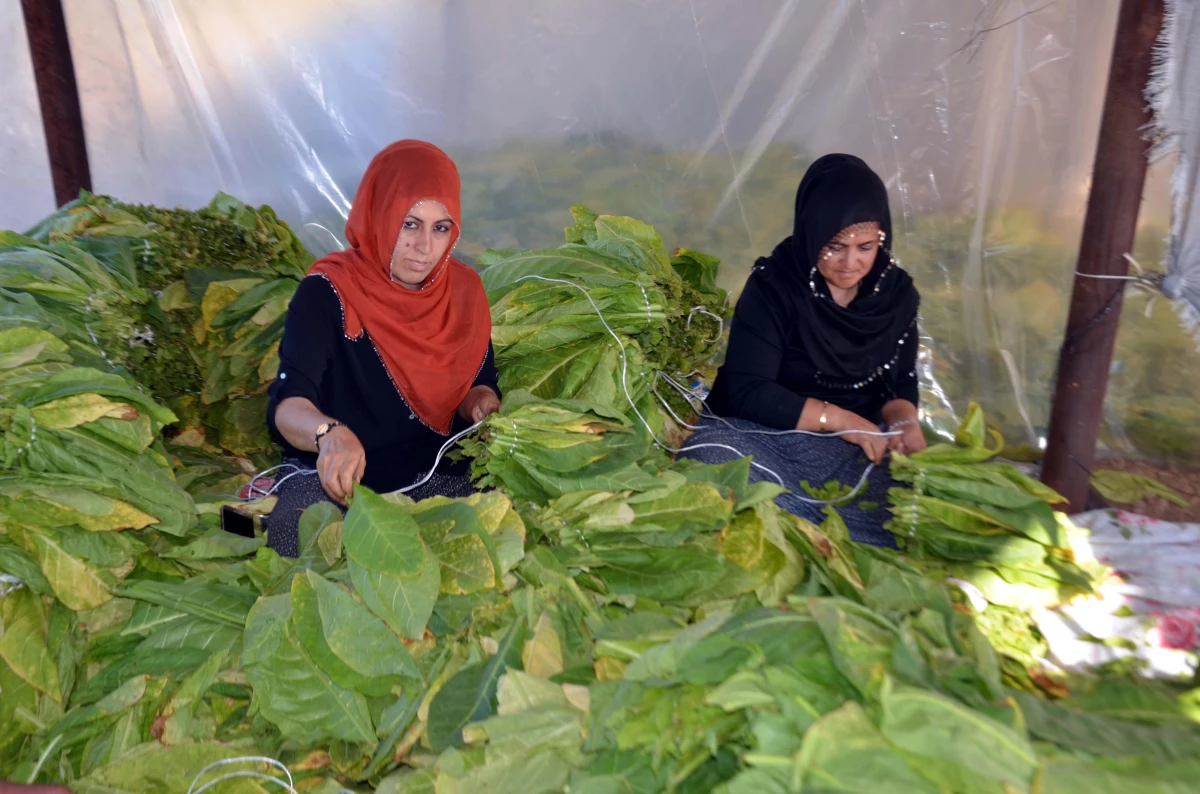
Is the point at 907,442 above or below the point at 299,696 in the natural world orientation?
above

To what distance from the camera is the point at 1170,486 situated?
3160 millimetres

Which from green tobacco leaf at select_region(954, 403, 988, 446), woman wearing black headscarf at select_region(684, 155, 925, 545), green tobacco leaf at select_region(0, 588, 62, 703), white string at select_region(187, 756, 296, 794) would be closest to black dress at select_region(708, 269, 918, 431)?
woman wearing black headscarf at select_region(684, 155, 925, 545)

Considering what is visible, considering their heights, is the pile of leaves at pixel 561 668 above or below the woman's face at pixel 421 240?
below

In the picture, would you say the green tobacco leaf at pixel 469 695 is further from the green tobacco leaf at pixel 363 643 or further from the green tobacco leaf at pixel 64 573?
the green tobacco leaf at pixel 64 573

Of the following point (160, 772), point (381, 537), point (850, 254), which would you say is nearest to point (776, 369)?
point (850, 254)

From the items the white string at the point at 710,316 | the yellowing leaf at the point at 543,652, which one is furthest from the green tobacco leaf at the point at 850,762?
the white string at the point at 710,316

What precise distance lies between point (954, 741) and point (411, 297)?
1.83 metres

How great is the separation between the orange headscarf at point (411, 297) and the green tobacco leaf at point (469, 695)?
41.8 inches

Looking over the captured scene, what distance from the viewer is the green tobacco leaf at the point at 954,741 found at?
983 mm

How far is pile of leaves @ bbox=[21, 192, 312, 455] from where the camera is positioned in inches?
110

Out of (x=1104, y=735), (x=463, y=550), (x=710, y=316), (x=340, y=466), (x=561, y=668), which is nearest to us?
(x=1104, y=735)

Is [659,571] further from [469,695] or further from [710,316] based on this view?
[710,316]

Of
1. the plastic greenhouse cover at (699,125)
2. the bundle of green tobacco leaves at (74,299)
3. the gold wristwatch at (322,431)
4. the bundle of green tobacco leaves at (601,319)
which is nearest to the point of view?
the gold wristwatch at (322,431)

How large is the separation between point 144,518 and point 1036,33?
11.1 feet
